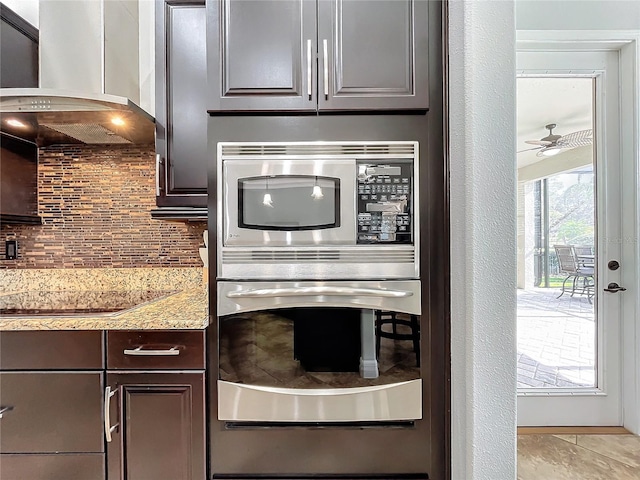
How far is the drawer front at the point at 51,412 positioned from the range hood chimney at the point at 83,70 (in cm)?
107

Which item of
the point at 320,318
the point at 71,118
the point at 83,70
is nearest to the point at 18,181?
the point at 71,118

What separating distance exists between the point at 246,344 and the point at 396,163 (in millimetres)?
908

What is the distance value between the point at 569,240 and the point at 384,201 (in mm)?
1376

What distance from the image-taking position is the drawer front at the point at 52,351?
128 cm

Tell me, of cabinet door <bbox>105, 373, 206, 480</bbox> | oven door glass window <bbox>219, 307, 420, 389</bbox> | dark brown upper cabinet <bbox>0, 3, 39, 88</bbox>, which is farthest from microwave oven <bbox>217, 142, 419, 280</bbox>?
dark brown upper cabinet <bbox>0, 3, 39, 88</bbox>

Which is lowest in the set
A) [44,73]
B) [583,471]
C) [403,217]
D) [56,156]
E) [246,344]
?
[583,471]

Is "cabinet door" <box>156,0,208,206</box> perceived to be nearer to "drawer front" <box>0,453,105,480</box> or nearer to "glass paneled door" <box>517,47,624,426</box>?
"drawer front" <box>0,453,105,480</box>

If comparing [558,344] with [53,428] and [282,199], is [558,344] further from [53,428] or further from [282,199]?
[53,428]

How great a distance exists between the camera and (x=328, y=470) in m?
1.36

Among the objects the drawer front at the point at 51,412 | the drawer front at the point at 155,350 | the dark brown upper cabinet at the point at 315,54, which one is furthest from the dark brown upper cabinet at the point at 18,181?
the dark brown upper cabinet at the point at 315,54

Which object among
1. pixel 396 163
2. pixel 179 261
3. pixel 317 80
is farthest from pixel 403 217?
pixel 179 261

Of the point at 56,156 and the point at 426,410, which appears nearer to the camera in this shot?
the point at 426,410

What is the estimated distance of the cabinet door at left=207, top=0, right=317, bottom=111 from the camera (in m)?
1.35

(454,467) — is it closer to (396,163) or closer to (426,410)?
(426,410)
